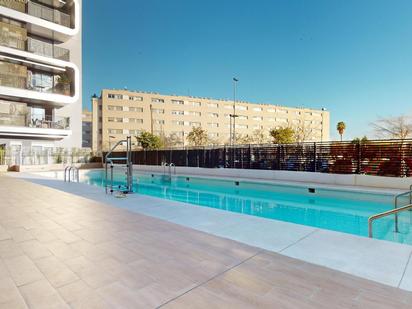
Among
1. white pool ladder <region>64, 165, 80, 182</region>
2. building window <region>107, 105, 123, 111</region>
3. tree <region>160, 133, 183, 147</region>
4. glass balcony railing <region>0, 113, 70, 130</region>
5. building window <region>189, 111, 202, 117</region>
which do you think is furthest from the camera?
building window <region>189, 111, 202, 117</region>

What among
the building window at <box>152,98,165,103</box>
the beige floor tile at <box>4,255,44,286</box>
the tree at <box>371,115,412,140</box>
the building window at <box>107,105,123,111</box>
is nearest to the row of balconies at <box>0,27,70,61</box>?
the beige floor tile at <box>4,255,44,286</box>

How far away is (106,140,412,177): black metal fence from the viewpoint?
1012cm

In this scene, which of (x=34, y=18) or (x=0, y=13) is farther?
(x=34, y=18)

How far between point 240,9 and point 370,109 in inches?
843

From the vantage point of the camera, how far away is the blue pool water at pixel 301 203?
5.84 m

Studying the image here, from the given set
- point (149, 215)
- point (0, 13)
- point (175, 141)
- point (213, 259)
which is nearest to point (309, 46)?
point (149, 215)

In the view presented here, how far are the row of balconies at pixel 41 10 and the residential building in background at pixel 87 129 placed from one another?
94.4 feet

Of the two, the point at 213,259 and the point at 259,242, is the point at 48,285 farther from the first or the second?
the point at 259,242

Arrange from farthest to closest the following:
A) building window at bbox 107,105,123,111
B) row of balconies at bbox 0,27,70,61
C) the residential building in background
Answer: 1. the residential building in background
2. building window at bbox 107,105,123,111
3. row of balconies at bbox 0,27,70,61

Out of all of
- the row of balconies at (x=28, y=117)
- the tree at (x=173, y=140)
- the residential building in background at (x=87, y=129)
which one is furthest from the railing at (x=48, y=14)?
the residential building in background at (x=87, y=129)

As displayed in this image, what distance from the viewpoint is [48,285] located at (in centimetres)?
239

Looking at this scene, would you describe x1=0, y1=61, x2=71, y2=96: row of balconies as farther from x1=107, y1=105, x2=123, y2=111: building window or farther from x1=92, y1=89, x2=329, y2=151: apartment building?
x1=107, y1=105, x2=123, y2=111: building window

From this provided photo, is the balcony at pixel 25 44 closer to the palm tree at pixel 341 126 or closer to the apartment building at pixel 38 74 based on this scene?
the apartment building at pixel 38 74

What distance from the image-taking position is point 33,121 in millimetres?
19562
